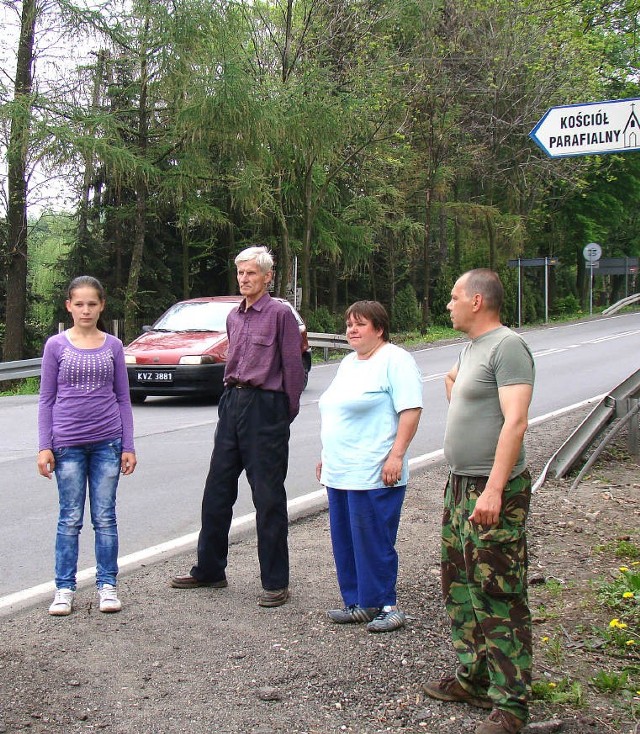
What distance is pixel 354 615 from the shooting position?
4871mm

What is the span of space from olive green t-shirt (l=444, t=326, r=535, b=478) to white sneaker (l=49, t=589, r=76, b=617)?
96.6 inches

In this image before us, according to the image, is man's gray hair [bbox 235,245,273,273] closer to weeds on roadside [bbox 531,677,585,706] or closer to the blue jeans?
the blue jeans

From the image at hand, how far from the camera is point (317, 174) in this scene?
90.7 feet

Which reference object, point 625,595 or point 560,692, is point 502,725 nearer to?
point 560,692

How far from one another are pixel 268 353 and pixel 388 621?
159 cm

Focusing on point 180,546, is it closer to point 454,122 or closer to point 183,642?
point 183,642

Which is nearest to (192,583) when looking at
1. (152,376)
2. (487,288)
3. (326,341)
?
(487,288)

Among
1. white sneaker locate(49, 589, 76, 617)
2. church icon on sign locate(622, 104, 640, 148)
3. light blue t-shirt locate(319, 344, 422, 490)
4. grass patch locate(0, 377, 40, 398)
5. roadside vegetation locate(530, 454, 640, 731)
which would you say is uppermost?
church icon on sign locate(622, 104, 640, 148)

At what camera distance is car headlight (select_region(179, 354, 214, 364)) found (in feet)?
47.1

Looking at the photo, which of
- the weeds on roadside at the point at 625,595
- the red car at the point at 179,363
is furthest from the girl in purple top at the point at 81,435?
the red car at the point at 179,363

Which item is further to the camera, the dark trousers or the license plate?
the license plate

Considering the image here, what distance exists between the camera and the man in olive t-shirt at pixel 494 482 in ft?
11.7

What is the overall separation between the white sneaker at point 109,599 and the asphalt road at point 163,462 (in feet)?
2.31

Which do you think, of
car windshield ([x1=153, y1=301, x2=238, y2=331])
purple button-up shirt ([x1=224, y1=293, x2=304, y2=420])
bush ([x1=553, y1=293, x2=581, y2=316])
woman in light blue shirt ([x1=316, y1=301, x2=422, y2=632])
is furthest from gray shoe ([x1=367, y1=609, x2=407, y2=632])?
bush ([x1=553, y1=293, x2=581, y2=316])
